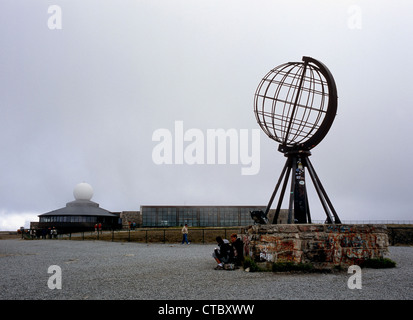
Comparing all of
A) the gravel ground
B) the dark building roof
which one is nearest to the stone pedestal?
the gravel ground

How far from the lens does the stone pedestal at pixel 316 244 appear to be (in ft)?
34.7

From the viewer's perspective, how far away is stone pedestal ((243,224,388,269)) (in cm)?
1057

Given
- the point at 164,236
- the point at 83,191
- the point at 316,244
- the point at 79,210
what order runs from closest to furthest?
1. the point at 316,244
2. the point at 164,236
3. the point at 79,210
4. the point at 83,191

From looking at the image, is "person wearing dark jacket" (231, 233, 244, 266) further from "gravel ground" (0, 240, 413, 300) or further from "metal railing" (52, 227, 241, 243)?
"metal railing" (52, 227, 241, 243)

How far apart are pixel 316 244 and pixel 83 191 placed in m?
54.3

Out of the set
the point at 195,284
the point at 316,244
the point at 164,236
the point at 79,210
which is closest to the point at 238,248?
the point at 316,244

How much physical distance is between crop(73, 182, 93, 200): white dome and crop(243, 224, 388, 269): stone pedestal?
5300 centimetres

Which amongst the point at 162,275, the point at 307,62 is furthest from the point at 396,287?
the point at 307,62

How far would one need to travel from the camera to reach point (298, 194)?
12500 mm

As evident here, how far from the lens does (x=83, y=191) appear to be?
5897 centimetres

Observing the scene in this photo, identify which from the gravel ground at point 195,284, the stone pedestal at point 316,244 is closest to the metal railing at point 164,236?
the stone pedestal at point 316,244

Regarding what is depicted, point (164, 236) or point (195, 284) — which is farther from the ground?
point (195, 284)

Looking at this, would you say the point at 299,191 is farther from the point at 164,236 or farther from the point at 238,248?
the point at 164,236
